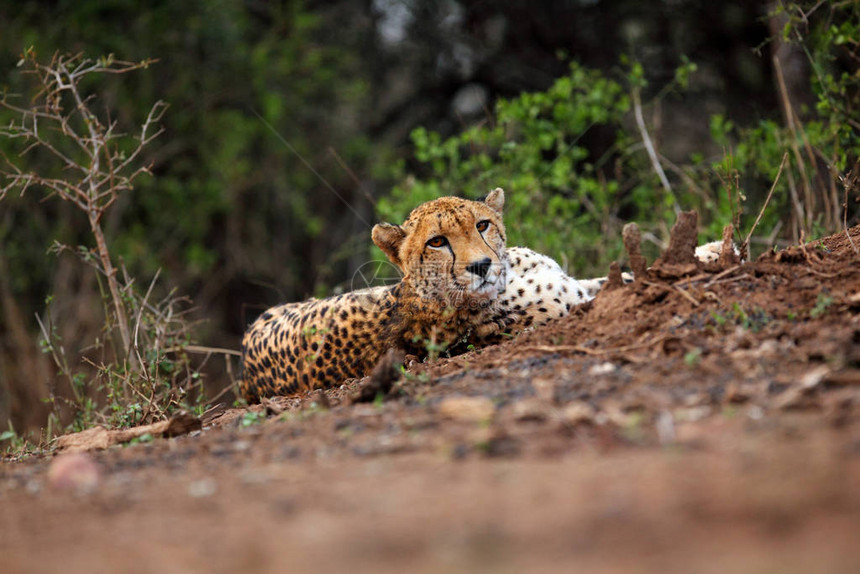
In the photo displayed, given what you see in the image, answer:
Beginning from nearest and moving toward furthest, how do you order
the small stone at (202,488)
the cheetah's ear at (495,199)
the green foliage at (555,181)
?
the small stone at (202,488) → the cheetah's ear at (495,199) → the green foliage at (555,181)

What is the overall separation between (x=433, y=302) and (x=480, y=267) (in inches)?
13.1

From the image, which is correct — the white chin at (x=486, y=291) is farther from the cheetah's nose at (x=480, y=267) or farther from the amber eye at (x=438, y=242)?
the amber eye at (x=438, y=242)

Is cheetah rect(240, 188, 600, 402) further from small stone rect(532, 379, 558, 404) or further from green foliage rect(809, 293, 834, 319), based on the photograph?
green foliage rect(809, 293, 834, 319)

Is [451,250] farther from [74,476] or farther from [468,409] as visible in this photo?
[74,476]

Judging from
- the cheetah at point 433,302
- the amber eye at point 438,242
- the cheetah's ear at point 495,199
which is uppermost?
the cheetah's ear at point 495,199

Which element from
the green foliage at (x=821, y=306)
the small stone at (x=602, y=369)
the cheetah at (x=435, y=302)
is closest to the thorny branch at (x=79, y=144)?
the cheetah at (x=435, y=302)

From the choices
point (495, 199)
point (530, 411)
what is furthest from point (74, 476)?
point (495, 199)

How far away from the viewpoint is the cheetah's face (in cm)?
466

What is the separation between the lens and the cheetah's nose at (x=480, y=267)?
4613mm

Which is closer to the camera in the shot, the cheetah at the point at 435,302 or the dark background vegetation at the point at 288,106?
the cheetah at the point at 435,302

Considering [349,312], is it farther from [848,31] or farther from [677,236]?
[848,31]

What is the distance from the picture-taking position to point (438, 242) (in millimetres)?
4781

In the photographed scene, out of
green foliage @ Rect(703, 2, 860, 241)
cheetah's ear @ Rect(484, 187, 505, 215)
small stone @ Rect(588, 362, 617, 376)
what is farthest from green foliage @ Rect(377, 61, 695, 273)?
small stone @ Rect(588, 362, 617, 376)

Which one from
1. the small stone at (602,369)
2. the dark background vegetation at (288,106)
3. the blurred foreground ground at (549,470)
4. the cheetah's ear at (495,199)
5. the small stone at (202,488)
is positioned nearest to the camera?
the blurred foreground ground at (549,470)
